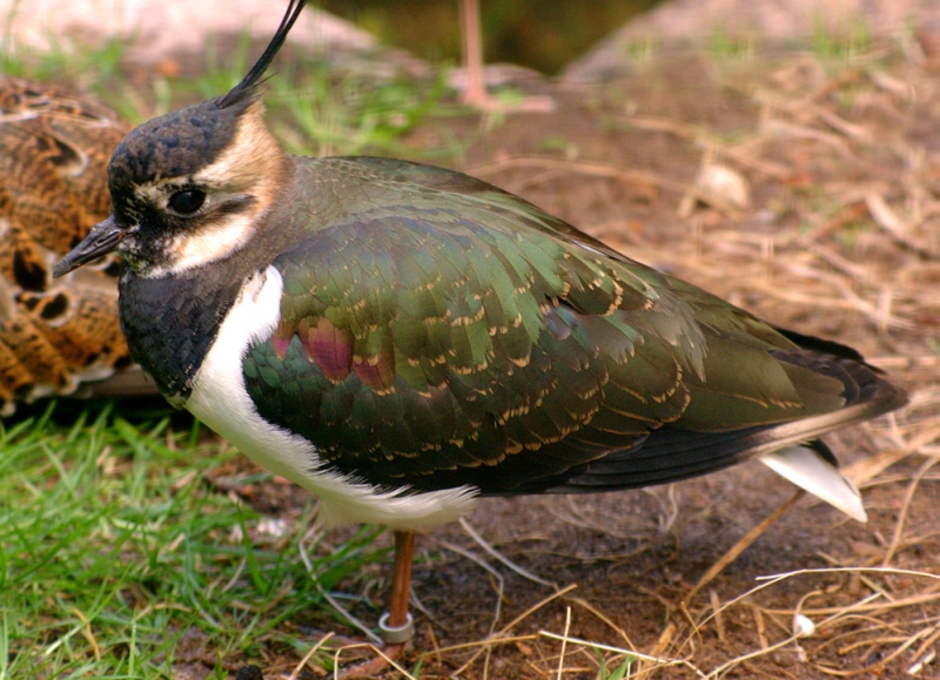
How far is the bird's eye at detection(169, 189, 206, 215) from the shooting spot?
295 centimetres

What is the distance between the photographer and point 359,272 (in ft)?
9.50

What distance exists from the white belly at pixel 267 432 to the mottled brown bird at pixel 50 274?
3.94 feet

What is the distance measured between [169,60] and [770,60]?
12.3 feet

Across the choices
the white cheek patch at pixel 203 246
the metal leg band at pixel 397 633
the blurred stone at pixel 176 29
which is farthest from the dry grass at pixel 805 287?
the blurred stone at pixel 176 29

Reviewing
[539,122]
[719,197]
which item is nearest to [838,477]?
[719,197]

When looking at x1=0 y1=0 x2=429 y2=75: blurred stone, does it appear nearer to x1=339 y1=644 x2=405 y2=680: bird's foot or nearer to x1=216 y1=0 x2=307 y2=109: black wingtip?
x1=216 y1=0 x2=307 y2=109: black wingtip

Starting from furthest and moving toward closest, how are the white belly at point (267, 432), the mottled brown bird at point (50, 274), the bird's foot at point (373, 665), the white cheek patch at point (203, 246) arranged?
1. the mottled brown bird at point (50, 274)
2. the bird's foot at point (373, 665)
3. the white cheek patch at point (203, 246)
4. the white belly at point (267, 432)

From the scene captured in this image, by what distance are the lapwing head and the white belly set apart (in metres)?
0.21

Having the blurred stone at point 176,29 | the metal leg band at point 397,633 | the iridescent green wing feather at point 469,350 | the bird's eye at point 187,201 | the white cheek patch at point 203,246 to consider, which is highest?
the bird's eye at point 187,201

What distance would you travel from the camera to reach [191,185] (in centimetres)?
293

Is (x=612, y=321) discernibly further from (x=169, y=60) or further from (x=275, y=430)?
(x=169, y=60)

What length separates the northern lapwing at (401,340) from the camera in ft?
9.50

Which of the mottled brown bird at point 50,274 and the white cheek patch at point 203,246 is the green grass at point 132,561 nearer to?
the mottled brown bird at point 50,274

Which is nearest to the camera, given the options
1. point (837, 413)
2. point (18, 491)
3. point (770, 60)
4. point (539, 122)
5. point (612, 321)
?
point (612, 321)
